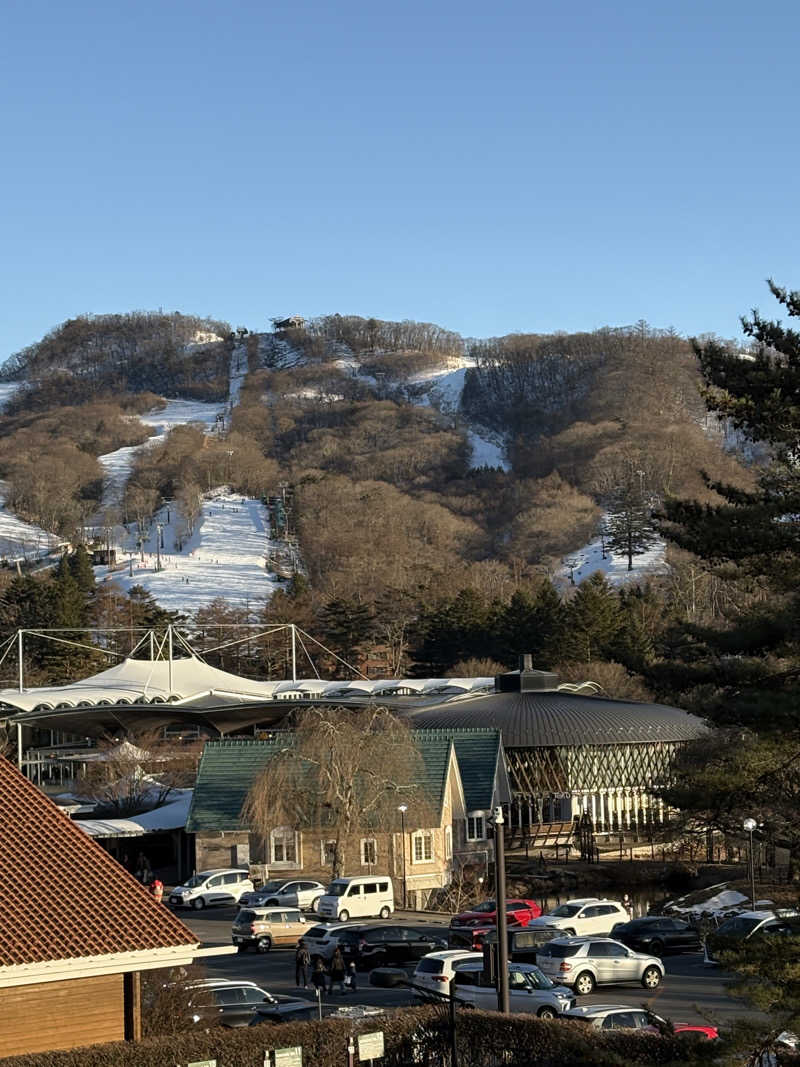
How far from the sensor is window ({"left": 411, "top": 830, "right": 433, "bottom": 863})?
4600cm

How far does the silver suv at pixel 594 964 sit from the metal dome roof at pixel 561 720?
29201mm

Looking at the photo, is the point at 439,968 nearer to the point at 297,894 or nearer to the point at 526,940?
the point at 526,940

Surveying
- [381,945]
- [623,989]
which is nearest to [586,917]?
[381,945]

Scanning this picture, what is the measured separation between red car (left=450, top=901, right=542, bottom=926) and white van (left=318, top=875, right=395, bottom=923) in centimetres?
350

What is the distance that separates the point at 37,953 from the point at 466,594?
286 ft

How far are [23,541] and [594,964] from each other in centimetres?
16103

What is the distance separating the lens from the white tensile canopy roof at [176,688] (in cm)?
6962

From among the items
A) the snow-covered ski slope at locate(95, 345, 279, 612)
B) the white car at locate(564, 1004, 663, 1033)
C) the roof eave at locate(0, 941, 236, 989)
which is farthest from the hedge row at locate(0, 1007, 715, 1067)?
the snow-covered ski slope at locate(95, 345, 279, 612)

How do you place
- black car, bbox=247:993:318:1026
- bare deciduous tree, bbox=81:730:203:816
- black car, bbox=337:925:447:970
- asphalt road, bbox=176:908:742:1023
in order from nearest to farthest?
black car, bbox=247:993:318:1026
asphalt road, bbox=176:908:742:1023
black car, bbox=337:925:447:970
bare deciduous tree, bbox=81:730:203:816

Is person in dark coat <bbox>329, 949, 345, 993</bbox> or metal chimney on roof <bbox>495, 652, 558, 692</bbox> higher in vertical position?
metal chimney on roof <bbox>495, 652, 558, 692</bbox>

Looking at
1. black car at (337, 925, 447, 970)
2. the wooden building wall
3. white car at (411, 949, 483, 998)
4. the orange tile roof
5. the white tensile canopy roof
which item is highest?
the orange tile roof

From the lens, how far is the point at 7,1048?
14.2 metres

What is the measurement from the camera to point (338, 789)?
44781 mm

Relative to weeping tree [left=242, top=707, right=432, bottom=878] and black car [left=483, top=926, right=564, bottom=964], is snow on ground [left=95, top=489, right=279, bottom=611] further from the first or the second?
black car [left=483, top=926, right=564, bottom=964]
